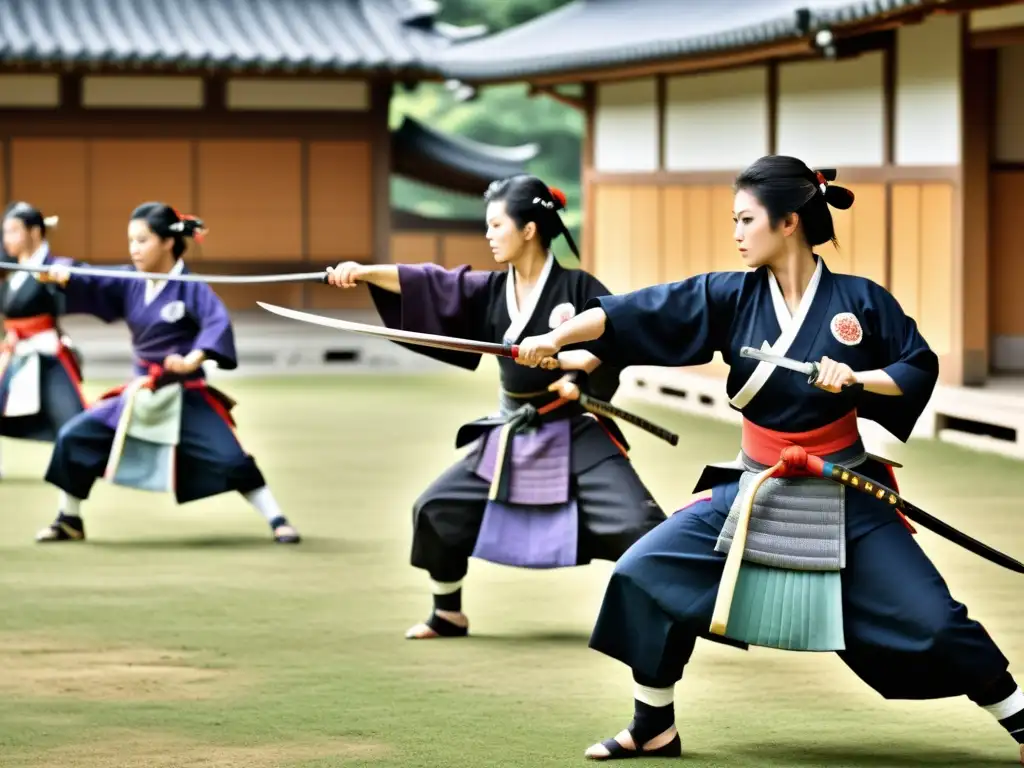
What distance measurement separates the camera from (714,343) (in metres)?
5.23

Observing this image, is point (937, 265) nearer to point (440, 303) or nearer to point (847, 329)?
point (440, 303)

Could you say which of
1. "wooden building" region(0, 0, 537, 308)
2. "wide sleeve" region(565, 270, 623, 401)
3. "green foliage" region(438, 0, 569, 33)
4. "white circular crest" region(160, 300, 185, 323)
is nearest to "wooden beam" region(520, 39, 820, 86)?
"wooden building" region(0, 0, 537, 308)

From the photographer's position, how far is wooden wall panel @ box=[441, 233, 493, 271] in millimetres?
25453

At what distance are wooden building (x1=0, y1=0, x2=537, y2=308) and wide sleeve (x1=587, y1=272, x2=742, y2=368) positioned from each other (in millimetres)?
15185

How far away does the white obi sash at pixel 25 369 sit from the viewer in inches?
427

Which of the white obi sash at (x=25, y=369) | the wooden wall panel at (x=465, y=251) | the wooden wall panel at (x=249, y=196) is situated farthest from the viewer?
the wooden wall panel at (x=465, y=251)

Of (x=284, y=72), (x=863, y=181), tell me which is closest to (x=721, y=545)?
(x=863, y=181)

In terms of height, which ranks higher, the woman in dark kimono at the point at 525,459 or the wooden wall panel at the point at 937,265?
the wooden wall panel at the point at 937,265

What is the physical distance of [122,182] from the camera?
816 inches

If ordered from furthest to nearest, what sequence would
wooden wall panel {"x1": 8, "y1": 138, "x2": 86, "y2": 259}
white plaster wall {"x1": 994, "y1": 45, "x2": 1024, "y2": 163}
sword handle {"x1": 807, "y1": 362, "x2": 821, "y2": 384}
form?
wooden wall panel {"x1": 8, "y1": 138, "x2": 86, "y2": 259}, white plaster wall {"x1": 994, "y1": 45, "x2": 1024, "y2": 163}, sword handle {"x1": 807, "y1": 362, "x2": 821, "y2": 384}

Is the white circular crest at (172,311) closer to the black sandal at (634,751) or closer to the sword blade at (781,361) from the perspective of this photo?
the black sandal at (634,751)

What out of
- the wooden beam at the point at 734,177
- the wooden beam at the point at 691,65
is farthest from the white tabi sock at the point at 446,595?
the wooden beam at the point at 691,65

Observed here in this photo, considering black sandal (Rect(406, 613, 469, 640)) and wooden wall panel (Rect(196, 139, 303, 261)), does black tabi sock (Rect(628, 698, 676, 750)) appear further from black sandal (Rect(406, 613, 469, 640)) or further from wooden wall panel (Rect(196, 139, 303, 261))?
wooden wall panel (Rect(196, 139, 303, 261))

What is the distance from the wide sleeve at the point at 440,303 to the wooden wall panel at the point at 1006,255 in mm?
8309
